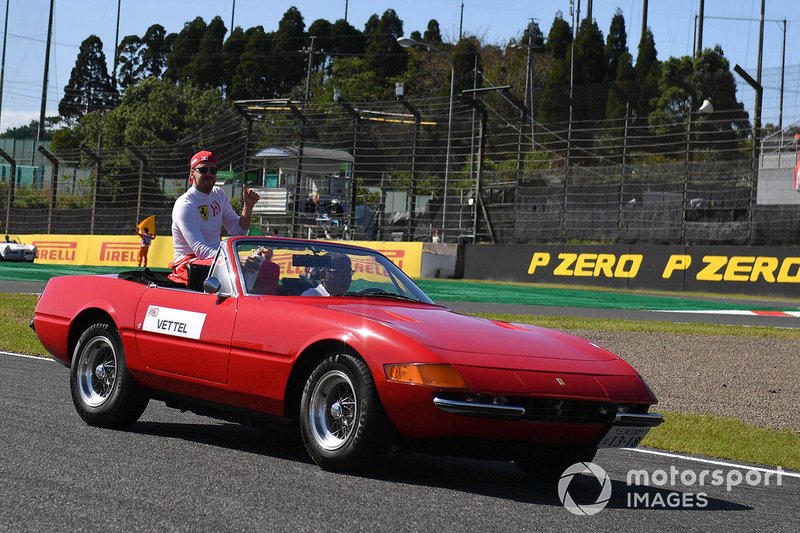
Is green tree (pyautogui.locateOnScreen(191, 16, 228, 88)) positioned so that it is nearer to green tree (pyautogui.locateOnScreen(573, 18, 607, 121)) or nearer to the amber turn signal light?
green tree (pyautogui.locateOnScreen(573, 18, 607, 121))

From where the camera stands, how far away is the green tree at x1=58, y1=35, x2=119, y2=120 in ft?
404

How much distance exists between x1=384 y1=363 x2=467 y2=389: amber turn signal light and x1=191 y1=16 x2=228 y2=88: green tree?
357 feet

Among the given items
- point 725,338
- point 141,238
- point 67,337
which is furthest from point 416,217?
point 67,337

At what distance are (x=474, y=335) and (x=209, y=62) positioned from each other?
11116 cm

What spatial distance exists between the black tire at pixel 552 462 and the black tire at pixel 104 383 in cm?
237

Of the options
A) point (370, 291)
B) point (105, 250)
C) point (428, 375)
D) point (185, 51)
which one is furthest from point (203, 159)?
point (185, 51)

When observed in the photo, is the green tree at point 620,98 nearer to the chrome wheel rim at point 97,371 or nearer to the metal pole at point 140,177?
the metal pole at point 140,177

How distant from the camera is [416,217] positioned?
34281 mm

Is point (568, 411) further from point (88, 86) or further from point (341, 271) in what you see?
point (88, 86)

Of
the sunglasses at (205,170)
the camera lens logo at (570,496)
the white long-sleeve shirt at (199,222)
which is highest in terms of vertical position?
the sunglasses at (205,170)

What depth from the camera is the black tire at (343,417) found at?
5445 millimetres

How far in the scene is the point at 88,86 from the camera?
125000 mm

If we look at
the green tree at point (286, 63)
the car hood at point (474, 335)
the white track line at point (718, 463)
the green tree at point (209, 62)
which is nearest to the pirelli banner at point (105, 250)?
the white track line at point (718, 463)

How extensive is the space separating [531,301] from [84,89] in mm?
109781
